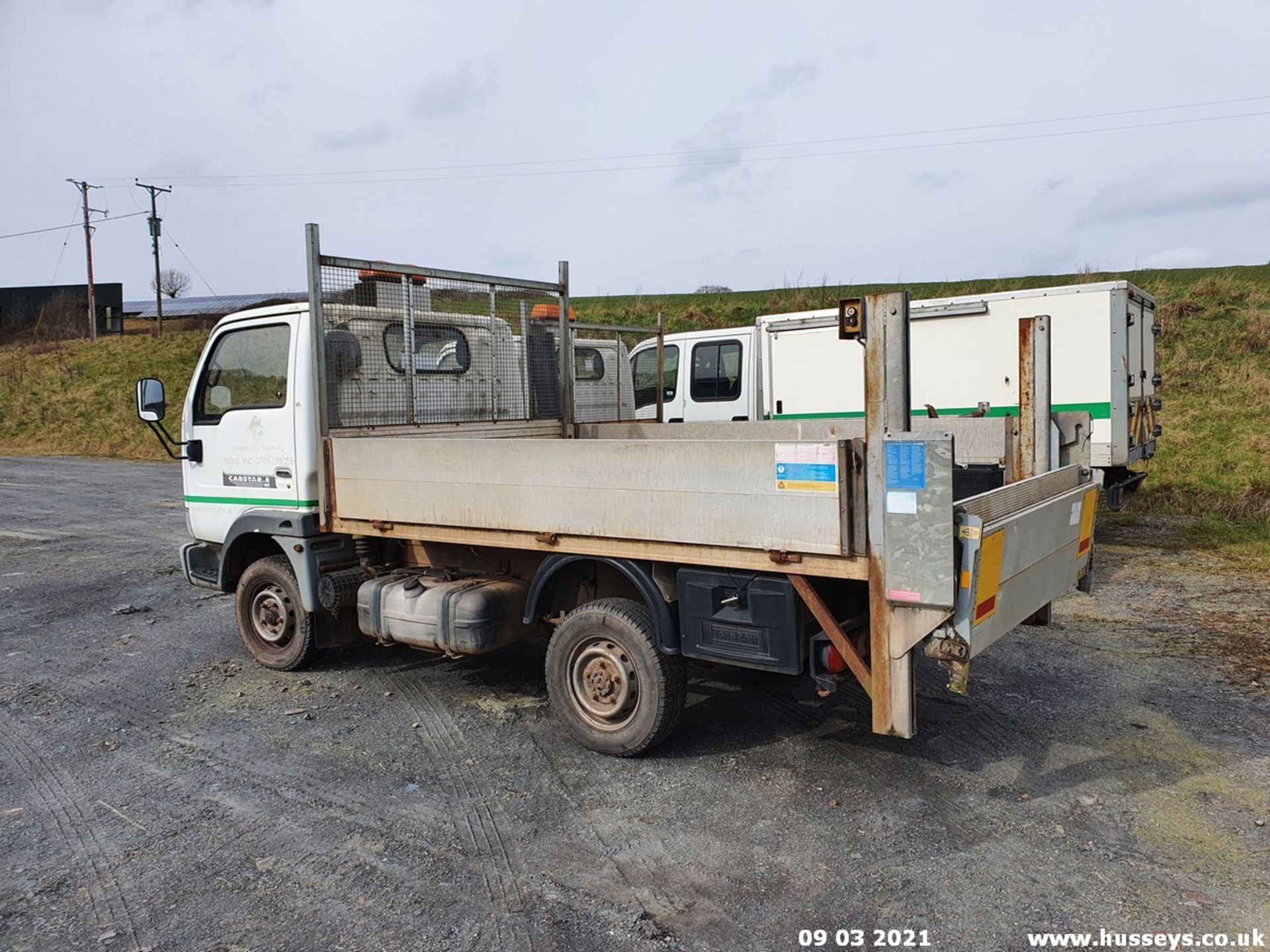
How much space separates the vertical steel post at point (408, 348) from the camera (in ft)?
20.0

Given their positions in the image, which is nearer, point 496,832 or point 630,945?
point 630,945

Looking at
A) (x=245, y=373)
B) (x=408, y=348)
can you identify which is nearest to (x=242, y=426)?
(x=245, y=373)

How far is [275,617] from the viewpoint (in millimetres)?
6184

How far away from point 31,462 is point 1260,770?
84.4 ft

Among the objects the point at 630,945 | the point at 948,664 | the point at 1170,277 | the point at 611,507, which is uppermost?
the point at 1170,277

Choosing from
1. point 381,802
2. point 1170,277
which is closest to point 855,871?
point 381,802

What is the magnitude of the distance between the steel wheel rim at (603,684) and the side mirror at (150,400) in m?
3.56

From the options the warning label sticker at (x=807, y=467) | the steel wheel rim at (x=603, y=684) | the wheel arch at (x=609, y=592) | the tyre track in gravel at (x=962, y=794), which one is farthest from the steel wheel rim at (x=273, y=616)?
the warning label sticker at (x=807, y=467)

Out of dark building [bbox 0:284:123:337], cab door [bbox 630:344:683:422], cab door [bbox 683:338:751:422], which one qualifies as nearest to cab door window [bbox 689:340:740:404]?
cab door [bbox 683:338:751:422]

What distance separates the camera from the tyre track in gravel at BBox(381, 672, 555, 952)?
320 centimetres

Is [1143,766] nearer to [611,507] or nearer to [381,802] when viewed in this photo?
[611,507]

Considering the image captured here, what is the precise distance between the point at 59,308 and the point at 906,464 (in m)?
49.2

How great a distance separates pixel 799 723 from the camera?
16.4 ft

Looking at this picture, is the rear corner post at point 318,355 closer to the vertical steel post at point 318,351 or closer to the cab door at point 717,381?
the vertical steel post at point 318,351
